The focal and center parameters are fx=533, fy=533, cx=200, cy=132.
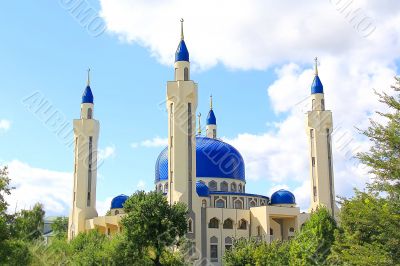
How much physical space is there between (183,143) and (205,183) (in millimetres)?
A: 9285

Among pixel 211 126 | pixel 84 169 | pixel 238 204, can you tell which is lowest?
pixel 238 204

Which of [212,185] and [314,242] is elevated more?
[212,185]

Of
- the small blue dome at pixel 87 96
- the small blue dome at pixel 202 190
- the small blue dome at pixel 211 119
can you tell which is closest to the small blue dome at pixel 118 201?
the small blue dome at pixel 202 190

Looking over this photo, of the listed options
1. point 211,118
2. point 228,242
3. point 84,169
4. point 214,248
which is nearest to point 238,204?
point 228,242

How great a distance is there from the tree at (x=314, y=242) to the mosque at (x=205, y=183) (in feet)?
23.6

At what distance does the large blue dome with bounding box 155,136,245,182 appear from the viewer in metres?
51.5

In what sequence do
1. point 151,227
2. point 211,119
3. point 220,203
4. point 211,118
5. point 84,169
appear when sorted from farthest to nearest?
point 211,118 < point 211,119 < point 84,169 < point 220,203 < point 151,227

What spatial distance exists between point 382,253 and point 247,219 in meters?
31.9

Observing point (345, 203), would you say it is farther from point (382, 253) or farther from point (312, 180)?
point (312, 180)

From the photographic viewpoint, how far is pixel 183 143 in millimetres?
42625

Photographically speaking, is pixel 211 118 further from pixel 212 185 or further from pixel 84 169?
pixel 84 169

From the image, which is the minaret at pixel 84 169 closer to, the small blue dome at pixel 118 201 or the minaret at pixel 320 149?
the small blue dome at pixel 118 201

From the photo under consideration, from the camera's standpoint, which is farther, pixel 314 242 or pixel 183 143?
pixel 183 143

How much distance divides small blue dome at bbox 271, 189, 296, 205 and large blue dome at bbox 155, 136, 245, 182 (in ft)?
12.1
